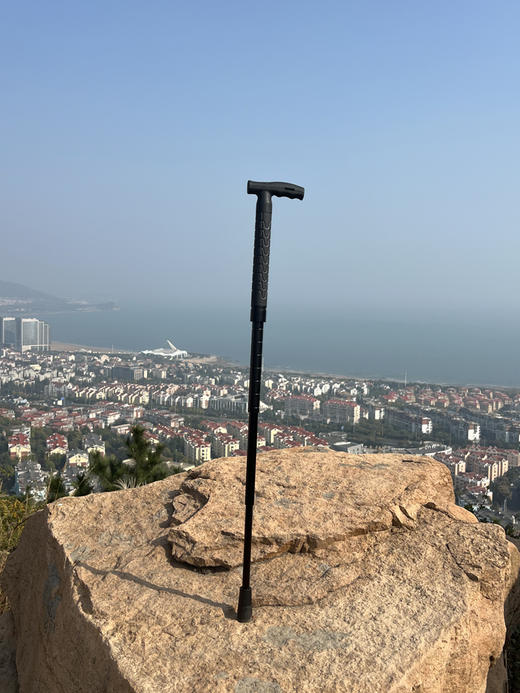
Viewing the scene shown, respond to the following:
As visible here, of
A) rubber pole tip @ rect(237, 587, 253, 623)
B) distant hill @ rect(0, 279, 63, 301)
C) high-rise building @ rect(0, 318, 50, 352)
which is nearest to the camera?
rubber pole tip @ rect(237, 587, 253, 623)

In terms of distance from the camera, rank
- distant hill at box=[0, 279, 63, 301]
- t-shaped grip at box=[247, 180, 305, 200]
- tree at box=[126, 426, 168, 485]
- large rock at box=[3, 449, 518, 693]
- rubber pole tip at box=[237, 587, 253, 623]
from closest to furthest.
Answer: large rock at box=[3, 449, 518, 693], rubber pole tip at box=[237, 587, 253, 623], t-shaped grip at box=[247, 180, 305, 200], tree at box=[126, 426, 168, 485], distant hill at box=[0, 279, 63, 301]

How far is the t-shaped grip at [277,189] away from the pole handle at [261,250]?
29mm

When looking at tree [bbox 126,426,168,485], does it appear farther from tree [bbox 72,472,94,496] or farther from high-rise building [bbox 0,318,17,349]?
high-rise building [bbox 0,318,17,349]

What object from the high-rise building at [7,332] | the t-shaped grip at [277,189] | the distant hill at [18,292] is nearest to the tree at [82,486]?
the t-shaped grip at [277,189]

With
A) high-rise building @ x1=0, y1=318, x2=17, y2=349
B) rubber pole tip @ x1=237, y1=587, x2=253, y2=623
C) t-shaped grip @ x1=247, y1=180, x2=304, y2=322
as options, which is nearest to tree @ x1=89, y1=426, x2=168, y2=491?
rubber pole tip @ x1=237, y1=587, x2=253, y2=623

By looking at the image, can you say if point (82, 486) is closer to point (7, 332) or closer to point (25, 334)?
point (25, 334)

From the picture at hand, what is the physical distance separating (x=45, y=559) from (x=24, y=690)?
91cm

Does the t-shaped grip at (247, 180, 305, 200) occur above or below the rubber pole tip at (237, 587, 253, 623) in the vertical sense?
above

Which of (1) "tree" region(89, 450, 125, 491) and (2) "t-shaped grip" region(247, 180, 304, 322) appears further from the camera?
(1) "tree" region(89, 450, 125, 491)

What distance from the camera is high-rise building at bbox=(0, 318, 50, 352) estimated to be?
46.9 metres

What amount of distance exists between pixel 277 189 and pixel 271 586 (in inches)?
99.1

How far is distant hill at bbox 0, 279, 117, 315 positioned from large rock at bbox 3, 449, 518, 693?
73.8m

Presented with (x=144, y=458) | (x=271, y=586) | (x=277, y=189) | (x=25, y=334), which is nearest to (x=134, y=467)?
(x=144, y=458)

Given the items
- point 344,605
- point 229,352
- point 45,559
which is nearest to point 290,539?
point 344,605
